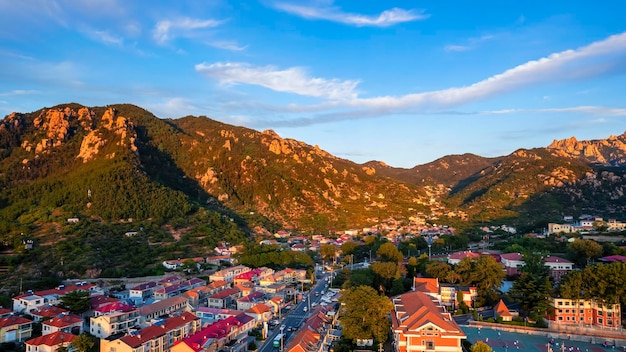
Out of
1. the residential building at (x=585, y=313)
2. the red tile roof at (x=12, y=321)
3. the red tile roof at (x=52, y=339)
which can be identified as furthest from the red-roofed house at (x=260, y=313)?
the residential building at (x=585, y=313)

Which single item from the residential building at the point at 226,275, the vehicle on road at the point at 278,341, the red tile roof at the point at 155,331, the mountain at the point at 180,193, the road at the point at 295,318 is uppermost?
the mountain at the point at 180,193

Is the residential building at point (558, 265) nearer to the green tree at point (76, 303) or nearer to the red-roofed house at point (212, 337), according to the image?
the red-roofed house at point (212, 337)

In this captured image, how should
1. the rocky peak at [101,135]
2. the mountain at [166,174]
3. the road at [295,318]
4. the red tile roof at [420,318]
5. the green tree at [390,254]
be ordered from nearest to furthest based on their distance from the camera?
the red tile roof at [420,318] → the road at [295,318] → the green tree at [390,254] → the mountain at [166,174] → the rocky peak at [101,135]

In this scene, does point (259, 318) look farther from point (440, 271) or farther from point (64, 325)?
point (440, 271)

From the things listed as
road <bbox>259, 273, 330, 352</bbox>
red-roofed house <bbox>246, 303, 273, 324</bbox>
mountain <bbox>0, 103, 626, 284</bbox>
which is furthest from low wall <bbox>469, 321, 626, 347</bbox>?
mountain <bbox>0, 103, 626, 284</bbox>

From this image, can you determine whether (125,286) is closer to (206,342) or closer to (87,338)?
(87,338)

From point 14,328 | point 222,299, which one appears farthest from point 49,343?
point 222,299

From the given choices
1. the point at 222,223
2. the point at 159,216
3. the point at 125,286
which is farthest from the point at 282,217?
the point at 125,286
